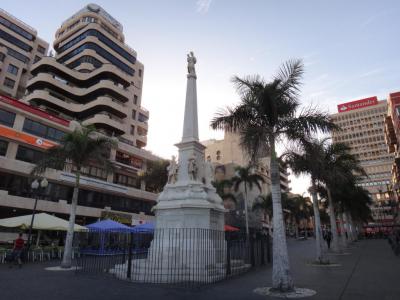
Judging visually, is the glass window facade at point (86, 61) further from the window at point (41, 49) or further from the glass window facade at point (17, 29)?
the glass window facade at point (17, 29)

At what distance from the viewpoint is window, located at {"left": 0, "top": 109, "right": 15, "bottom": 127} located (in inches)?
1236

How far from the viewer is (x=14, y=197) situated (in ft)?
100

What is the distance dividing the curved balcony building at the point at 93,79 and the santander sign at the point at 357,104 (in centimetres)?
9226

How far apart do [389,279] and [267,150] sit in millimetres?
6948

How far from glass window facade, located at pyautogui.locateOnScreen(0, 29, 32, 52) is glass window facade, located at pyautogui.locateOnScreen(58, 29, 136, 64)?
5.89 metres

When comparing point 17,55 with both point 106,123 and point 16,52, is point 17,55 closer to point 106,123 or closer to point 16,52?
point 16,52

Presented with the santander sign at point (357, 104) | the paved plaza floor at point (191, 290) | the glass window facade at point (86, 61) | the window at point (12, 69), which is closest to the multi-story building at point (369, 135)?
the santander sign at point (357, 104)

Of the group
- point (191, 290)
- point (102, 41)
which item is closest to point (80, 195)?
point (191, 290)

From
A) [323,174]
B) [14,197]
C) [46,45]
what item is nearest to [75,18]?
[46,45]

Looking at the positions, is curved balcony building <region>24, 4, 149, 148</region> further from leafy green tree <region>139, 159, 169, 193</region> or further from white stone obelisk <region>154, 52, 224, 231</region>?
white stone obelisk <region>154, 52, 224, 231</region>

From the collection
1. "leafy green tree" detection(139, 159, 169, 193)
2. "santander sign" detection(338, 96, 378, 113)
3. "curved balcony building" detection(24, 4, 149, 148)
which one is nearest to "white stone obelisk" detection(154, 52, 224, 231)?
"leafy green tree" detection(139, 159, 169, 193)

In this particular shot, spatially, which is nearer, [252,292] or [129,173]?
[252,292]

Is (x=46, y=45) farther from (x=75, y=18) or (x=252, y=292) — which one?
(x=252, y=292)

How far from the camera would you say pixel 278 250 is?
1012cm
